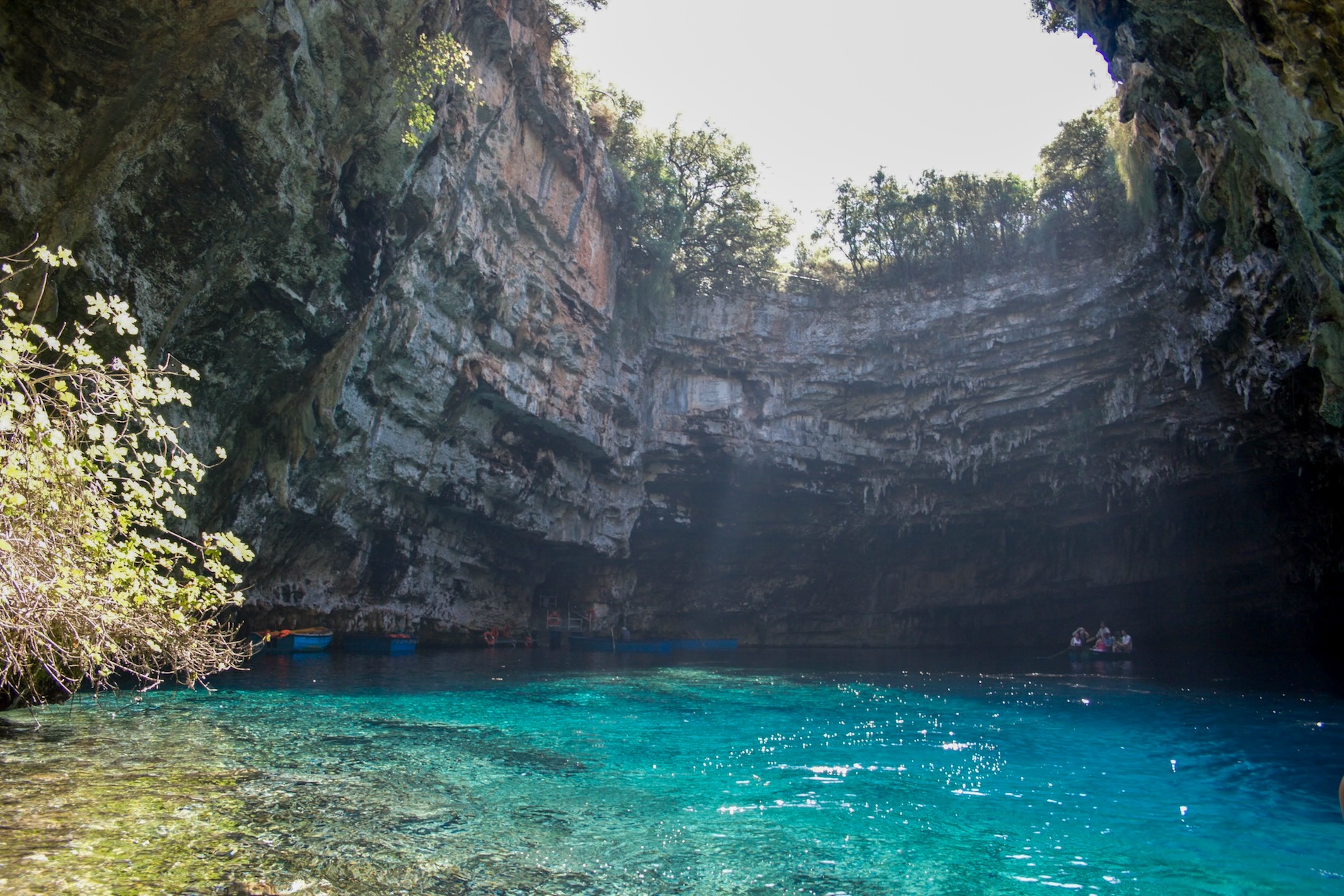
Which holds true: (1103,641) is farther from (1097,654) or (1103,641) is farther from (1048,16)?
(1048,16)

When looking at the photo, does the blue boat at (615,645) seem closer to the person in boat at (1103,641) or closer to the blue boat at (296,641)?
the blue boat at (296,641)

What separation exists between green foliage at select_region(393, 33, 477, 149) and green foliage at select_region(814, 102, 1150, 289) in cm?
1879

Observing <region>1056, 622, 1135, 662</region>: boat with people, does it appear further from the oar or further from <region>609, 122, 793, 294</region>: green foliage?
<region>609, 122, 793, 294</region>: green foliage

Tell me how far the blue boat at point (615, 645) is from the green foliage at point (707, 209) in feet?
43.9

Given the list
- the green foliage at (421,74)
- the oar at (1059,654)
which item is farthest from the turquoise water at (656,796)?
the oar at (1059,654)

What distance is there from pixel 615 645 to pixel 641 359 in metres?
11.1

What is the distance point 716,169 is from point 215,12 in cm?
2110

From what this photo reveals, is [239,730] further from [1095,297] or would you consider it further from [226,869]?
[1095,297]

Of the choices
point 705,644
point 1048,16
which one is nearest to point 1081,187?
point 1048,16

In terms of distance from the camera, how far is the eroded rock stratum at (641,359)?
1150cm

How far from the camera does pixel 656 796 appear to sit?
7465 mm

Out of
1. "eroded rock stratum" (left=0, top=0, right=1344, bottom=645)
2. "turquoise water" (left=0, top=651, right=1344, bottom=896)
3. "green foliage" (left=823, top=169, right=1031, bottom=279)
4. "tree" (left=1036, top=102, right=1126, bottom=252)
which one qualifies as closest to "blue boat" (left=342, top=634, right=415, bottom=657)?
"eroded rock stratum" (left=0, top=0, right=1344, bottom=645)

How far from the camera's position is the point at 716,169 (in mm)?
30234

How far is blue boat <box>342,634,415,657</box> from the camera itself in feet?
77.2
